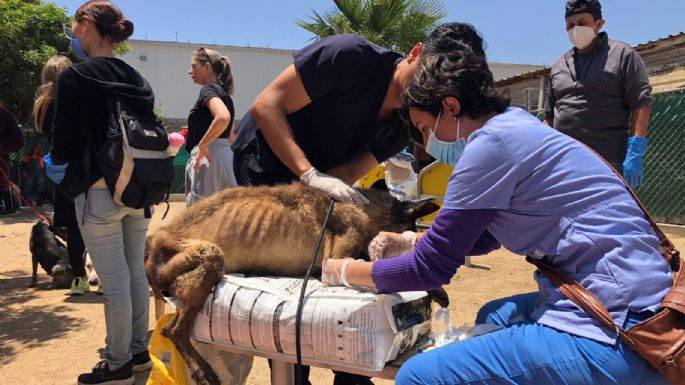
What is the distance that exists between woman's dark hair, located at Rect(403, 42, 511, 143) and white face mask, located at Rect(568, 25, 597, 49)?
2819mm

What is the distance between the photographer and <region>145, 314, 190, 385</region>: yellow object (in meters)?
2.18

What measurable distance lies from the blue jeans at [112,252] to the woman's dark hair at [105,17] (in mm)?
1015

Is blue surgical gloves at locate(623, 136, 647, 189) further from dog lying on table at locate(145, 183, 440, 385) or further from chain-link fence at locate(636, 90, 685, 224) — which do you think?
chain-link fence at locate(636, 90, 685, 224)

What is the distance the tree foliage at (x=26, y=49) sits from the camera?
397 inches

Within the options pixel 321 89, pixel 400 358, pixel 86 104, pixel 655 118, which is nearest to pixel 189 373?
pixel 400 358

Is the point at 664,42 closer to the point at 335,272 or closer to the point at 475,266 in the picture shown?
the point at 475,266

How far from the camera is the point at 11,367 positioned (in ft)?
12.9

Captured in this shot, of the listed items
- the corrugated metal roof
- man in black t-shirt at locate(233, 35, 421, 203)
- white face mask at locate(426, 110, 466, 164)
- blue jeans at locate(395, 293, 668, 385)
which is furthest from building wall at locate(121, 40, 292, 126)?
blue jeans at locate(395, 293, 668, 385)

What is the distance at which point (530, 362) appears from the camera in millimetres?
1555

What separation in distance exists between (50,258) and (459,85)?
5.91m

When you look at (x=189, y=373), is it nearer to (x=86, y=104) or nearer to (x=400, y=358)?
(x=400, y=358)

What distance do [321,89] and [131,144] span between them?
145 centimetres

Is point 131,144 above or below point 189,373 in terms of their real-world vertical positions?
above

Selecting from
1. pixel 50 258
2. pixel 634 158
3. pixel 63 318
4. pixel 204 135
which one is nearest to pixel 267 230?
pixel 204 135
